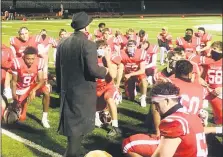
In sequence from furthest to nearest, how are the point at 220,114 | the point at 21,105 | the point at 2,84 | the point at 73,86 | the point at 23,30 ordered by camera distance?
the point at 23,30 < the point at 2,84 < the point at 21,105 < the point at 220,114 < the point at 73,86

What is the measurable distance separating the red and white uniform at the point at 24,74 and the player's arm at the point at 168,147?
442 centimetres

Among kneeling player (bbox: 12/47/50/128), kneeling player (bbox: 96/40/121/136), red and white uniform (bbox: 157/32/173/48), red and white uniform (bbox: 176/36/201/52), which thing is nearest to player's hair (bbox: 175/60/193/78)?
kneeling player (bbox: 96/40/121/136)

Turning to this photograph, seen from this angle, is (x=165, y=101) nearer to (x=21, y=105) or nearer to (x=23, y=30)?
(x=21, y=105)

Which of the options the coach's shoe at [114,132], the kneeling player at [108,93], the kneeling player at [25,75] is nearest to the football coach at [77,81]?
the kneeling player at [108,93]

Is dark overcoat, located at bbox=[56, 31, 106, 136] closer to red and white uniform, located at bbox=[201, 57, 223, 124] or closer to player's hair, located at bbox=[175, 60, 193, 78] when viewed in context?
player's hair, located at bbox=[175, 60, 193, 78]

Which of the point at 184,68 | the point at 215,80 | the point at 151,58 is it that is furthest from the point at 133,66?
the point at 184,68

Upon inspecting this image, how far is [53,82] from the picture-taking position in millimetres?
11258

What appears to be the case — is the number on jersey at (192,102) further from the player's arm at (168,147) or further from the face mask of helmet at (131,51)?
the face mask of helmet at (131,51)

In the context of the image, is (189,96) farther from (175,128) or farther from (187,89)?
(175,128)

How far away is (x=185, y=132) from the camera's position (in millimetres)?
3695

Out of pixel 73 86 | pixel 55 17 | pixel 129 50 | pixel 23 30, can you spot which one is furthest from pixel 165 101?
pixel 55 17

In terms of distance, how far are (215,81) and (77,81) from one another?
3.34 metres

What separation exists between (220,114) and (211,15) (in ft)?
137

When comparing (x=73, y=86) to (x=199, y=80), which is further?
(x=199, y=80)
